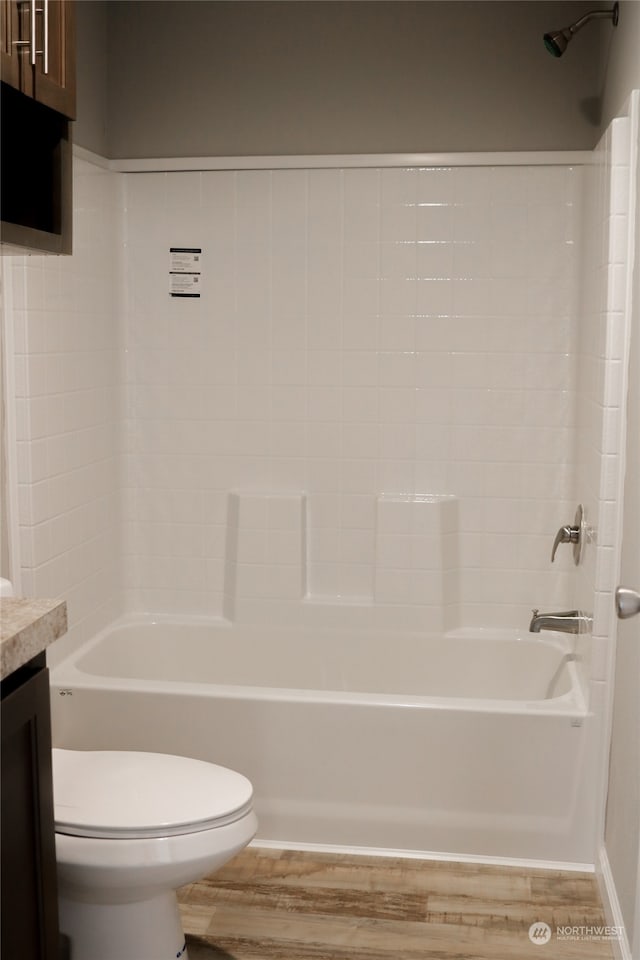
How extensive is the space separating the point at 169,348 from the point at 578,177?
1.56 m

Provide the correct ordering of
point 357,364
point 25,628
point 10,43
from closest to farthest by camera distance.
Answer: point 25,628 → point 10,43 → point 357,364

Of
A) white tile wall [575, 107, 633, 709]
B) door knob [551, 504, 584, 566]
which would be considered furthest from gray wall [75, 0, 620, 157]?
door knob [551, 504, 584, 566]

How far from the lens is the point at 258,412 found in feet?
12.4

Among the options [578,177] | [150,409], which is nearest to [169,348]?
[150,409]

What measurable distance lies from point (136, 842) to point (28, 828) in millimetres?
508

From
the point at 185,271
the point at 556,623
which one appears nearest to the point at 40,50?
the point at 185,271

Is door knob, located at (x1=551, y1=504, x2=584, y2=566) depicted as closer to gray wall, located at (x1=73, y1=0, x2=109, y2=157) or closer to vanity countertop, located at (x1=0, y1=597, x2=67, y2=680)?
vanity countertop, located at (x1=0, y1=597, x2=67, y2=680)

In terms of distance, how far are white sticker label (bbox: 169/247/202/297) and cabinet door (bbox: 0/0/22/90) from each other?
179cm

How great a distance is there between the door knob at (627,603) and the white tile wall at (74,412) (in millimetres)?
1758

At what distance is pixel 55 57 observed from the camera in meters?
2.05

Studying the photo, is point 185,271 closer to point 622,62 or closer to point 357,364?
point 357,364

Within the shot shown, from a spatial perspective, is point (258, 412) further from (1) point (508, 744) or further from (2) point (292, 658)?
(1) point (508, 744)

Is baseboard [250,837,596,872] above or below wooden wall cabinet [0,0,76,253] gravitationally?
below

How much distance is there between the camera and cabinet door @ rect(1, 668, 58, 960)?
159cm
